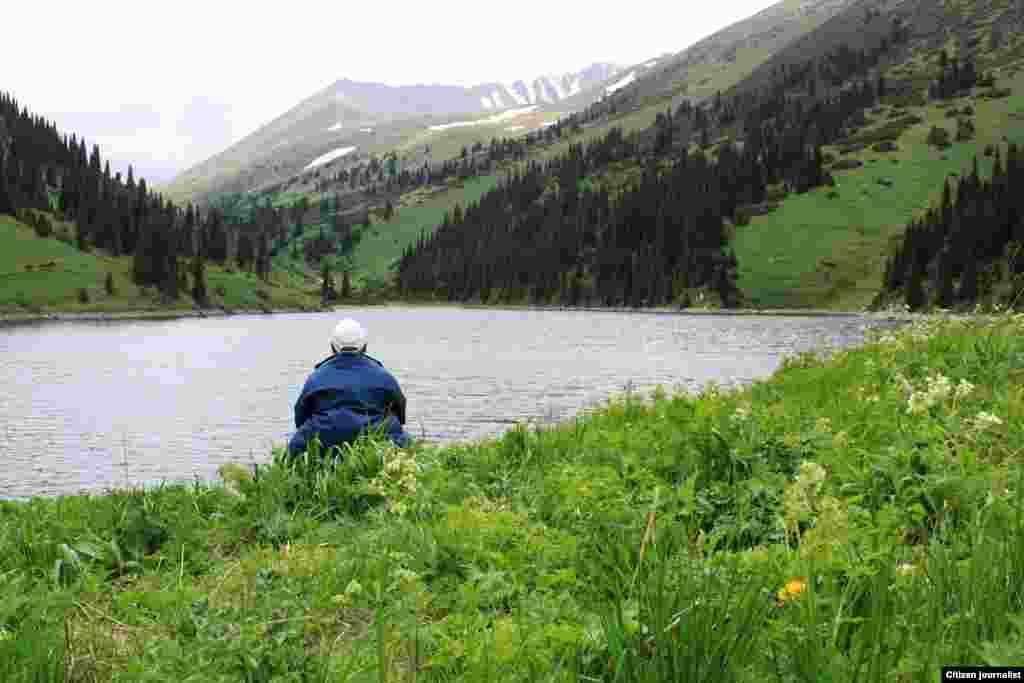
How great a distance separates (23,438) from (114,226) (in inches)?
6409

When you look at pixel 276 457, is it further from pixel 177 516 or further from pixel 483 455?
pixel 483 455

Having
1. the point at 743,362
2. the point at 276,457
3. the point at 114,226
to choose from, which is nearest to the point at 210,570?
the point at 276,457

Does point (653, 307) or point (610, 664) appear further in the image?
point (653, 307)

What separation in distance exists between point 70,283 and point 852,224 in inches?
5674

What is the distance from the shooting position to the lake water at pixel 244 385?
22.9 m

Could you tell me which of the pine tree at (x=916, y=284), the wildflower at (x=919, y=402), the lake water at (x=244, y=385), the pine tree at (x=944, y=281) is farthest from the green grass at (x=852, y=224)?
the wildflower at (x=919, y=402)

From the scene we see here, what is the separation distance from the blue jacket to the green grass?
12644 centimetres

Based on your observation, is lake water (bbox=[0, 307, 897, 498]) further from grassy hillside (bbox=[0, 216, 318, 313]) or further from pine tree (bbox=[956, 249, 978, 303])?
grassy hillside (bbox=[0, 216, 318, 313])

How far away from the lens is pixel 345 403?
10961 mm

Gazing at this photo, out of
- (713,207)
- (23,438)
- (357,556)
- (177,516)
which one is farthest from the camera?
(713,207)

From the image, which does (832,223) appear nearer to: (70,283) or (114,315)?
(114,315)

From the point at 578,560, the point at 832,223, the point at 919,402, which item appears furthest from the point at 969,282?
the point at 578,560

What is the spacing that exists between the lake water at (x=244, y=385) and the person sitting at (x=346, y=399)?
→ 2.49m

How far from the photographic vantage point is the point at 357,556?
6211mm
